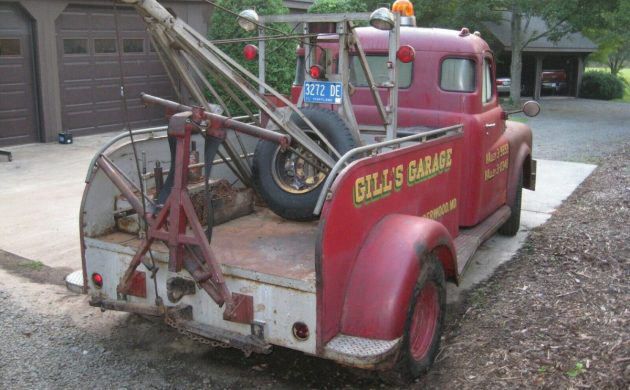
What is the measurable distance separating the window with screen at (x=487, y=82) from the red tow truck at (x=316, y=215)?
18 centimetres

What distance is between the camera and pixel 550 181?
11.0 metres

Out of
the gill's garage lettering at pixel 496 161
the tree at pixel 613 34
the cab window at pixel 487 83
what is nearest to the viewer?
the gill's garage lettering at pixel 496 161

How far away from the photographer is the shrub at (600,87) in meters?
31.4

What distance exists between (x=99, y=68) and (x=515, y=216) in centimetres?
986

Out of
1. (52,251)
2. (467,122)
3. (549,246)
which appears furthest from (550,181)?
(52,251)

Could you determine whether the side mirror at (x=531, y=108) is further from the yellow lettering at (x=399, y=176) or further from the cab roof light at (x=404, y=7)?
the yellow lettering at (x=399, y=176)

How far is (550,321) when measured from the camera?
16.8 ft

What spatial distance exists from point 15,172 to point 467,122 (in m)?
7.47

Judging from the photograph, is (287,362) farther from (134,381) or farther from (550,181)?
(550,181)

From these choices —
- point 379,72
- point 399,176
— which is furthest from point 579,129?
point 399,176

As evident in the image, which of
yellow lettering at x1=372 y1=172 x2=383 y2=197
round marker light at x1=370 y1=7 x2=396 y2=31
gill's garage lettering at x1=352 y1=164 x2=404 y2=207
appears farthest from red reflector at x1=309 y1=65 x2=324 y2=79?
yellow lettering at x1=372 y1=172 x2=383 y2=197

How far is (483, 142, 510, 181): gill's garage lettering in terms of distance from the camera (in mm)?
6391

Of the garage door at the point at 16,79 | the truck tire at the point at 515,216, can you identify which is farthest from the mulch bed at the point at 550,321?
the garage door at the point at 16,79

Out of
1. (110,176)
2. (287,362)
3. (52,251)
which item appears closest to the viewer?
(110,176)
